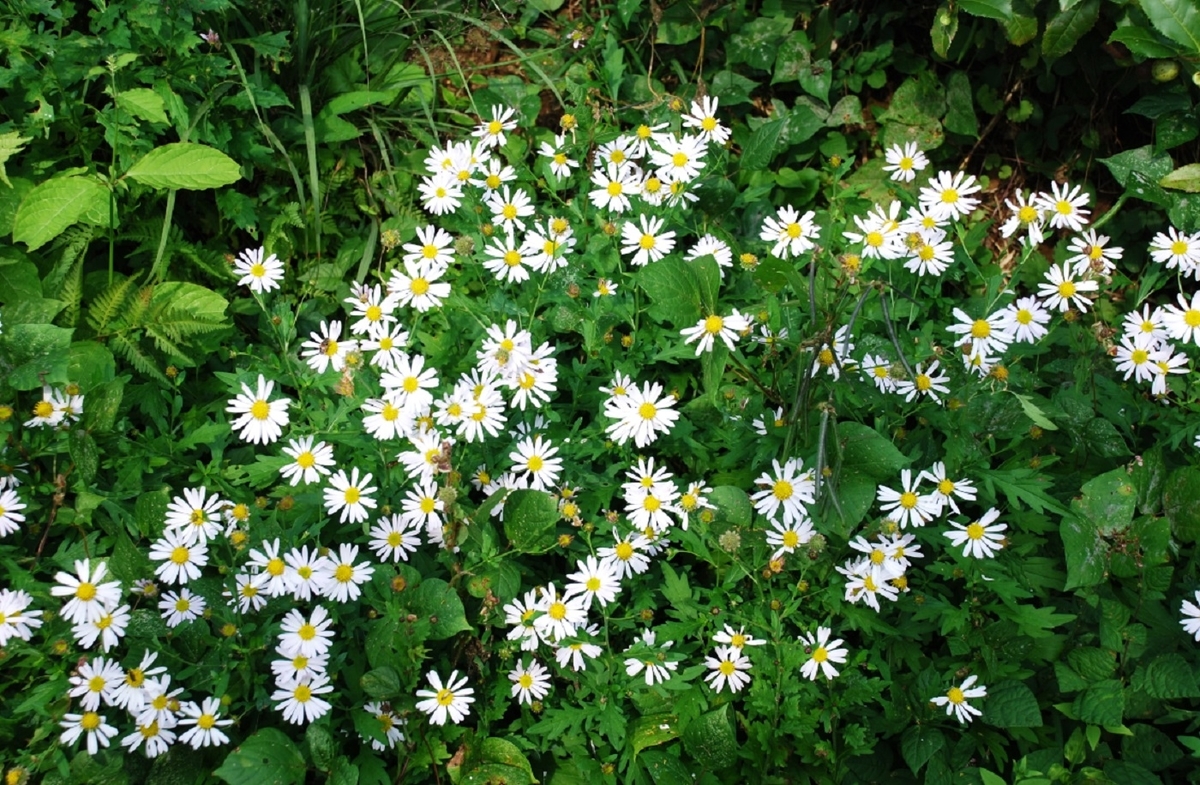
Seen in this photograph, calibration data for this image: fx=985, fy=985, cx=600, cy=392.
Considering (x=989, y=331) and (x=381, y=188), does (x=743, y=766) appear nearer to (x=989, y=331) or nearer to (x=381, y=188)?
(x=989, y=331)

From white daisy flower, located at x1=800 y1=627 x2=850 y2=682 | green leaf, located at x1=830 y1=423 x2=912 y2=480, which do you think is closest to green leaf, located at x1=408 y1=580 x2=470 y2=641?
white daisy flower, located at x1=800 y1=627 x2=850 y2=682

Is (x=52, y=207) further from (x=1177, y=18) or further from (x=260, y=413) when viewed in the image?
(x=1177, y=18)

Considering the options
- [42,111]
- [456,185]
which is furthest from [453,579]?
[42,111]

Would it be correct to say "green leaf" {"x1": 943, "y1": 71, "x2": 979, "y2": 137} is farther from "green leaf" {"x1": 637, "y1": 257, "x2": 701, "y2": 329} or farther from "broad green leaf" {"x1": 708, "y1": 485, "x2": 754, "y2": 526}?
"broad green leaf" {"x1": 708, "y1": 485, "x2": 754, "y2": 526}

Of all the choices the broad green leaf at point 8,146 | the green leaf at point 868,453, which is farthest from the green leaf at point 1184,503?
the broad green leaf at point 8,146

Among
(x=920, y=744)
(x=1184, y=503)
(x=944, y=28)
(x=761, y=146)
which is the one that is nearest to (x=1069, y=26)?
(x=944, y=28)

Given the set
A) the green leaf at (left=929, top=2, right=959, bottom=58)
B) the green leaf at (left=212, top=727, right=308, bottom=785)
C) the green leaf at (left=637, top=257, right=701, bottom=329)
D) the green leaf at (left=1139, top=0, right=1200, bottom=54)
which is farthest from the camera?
the green leaf at (left=929, top=2, right=959, bottom=58)
